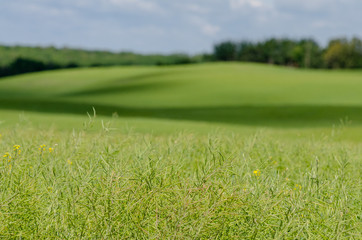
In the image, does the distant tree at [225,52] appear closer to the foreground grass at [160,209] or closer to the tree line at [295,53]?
the tree line at [295,53]

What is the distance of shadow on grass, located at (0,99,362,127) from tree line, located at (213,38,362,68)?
6724cm

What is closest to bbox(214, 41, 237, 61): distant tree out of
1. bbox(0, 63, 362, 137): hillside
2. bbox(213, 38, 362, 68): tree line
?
bbox(213, 38, 362, 68): tree line

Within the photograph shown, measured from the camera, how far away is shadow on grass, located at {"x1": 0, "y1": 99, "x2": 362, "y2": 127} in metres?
23.1

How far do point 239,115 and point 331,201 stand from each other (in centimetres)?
2154

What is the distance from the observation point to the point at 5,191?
3.82 metres

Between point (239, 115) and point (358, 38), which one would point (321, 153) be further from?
point (358, 38)

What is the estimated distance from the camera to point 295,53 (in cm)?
9550

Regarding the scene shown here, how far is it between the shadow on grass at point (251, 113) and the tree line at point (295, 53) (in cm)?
6724

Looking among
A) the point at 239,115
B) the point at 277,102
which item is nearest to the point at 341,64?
the point at 277,102

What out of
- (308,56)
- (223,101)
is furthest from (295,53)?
(223,101)

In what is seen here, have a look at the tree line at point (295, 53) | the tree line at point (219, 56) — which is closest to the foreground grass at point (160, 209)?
the tree line at point (219, 56)

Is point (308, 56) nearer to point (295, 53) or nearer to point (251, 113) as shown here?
point (295, 53)

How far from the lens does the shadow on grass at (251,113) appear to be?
75.7 feet

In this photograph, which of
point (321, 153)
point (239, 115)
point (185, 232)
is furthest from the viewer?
point (239, 115)
